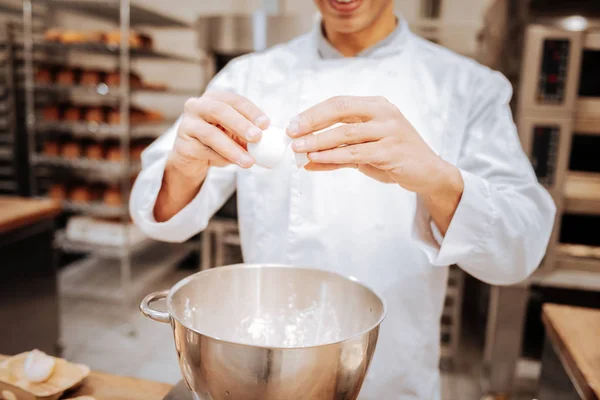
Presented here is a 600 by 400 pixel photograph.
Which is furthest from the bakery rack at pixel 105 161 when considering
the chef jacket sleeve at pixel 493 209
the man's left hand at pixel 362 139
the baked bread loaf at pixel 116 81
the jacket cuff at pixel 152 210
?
the man's left hand at pixel 362 139

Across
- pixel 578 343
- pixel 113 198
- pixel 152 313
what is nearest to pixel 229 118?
pixel 152 313

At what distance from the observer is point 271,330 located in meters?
0.73

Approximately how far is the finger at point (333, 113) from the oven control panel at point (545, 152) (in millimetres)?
1398

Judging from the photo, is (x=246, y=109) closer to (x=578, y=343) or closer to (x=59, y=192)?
(x=578, y=343)

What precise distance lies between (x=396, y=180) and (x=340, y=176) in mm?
314

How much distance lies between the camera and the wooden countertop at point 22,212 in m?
1.81

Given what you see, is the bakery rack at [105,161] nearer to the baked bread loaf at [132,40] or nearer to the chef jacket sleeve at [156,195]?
the baked bread loaf at [132,40]

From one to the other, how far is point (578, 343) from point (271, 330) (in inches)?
24.0

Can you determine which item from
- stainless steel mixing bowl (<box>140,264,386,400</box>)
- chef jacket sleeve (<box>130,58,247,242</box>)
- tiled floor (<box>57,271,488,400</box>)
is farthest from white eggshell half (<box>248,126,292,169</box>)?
tiled floor (<box>57,271,488,400</box>)

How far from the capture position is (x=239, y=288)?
0.68 meters

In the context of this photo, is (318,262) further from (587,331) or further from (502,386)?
(502,386)

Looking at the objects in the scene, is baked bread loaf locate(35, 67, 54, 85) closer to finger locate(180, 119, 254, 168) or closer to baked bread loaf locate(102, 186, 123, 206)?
baked bread loaf locate(102, 186, 123, 206)

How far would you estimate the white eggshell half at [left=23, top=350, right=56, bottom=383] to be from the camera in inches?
26.4

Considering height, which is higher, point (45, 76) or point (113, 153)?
point (45, 76)
